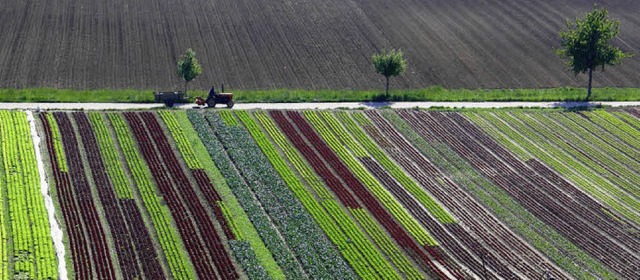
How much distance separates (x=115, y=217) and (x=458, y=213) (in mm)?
21534

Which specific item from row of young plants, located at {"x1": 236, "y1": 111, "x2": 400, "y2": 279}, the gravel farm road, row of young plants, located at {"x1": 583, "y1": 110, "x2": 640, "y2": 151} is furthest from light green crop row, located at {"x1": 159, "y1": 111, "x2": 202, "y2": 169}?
row of young plants, located at {"x1": 583, "y1": 110, "x2": 640, "y2": 151}

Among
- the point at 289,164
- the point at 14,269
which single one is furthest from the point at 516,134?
the point at 14,269

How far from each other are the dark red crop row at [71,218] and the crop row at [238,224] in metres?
8.29

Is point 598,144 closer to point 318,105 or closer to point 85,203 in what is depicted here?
point 318,105

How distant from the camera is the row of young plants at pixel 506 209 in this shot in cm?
5953

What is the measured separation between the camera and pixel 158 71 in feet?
293

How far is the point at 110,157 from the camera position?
67938 millimetres

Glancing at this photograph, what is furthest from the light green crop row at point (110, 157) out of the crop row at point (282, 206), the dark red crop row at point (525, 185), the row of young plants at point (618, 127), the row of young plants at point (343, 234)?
the row of young plants at point (618, 127)

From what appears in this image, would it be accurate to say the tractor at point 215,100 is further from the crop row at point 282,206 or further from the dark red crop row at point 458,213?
the dark red crop row at point 458,213

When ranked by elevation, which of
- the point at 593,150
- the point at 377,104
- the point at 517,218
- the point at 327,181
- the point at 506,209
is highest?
the point at 377,104

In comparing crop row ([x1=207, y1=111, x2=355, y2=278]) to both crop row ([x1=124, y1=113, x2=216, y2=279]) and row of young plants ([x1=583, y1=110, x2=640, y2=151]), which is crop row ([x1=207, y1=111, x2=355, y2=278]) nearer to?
crop row ([x1=124, y1=113, x2=216, y2=279])

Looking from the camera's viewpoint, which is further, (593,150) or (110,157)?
(593,150)

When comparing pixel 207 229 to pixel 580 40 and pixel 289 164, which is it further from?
pixel 580 40

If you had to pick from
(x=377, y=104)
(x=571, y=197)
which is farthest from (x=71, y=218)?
(x=571, y=197)
